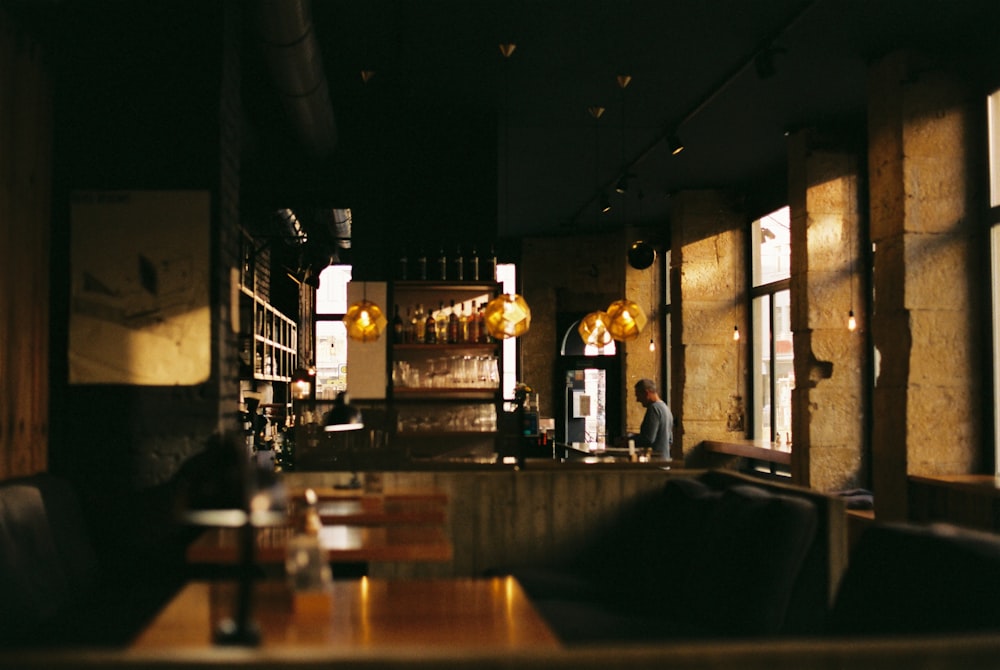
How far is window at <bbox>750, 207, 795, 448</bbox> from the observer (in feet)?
35.3

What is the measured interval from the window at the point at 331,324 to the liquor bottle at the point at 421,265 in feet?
27.1

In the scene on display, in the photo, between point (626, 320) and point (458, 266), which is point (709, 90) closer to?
point (626, 320)

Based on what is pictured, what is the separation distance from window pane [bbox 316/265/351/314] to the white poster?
37.3 ft

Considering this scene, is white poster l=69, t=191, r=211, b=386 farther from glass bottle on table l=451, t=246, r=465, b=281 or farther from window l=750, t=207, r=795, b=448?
window l=750, t=207, r=795, b=448

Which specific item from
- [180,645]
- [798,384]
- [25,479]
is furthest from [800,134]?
[180,645]

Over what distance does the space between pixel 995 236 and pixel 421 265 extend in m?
4.59

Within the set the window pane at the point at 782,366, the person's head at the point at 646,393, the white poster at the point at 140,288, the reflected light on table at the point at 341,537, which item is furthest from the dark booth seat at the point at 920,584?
the window pane at the point at 782,366

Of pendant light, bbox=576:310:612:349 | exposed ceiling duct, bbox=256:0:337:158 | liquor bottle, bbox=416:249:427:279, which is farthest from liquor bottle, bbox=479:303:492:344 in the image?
exposed ceiling duct, bbox=256:0:337:158

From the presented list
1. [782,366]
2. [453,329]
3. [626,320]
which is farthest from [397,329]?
[782,366]

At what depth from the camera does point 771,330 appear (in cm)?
1116

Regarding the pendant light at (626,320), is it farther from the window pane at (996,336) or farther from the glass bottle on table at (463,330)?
the window pane at (996,336)

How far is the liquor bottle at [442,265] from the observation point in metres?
8.12

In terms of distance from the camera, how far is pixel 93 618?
396cm

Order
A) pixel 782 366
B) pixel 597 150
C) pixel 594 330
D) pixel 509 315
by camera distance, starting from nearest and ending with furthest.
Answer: pixel 509 315 → pixel 594 330 → pixel 597 150 → pixel 782 366
